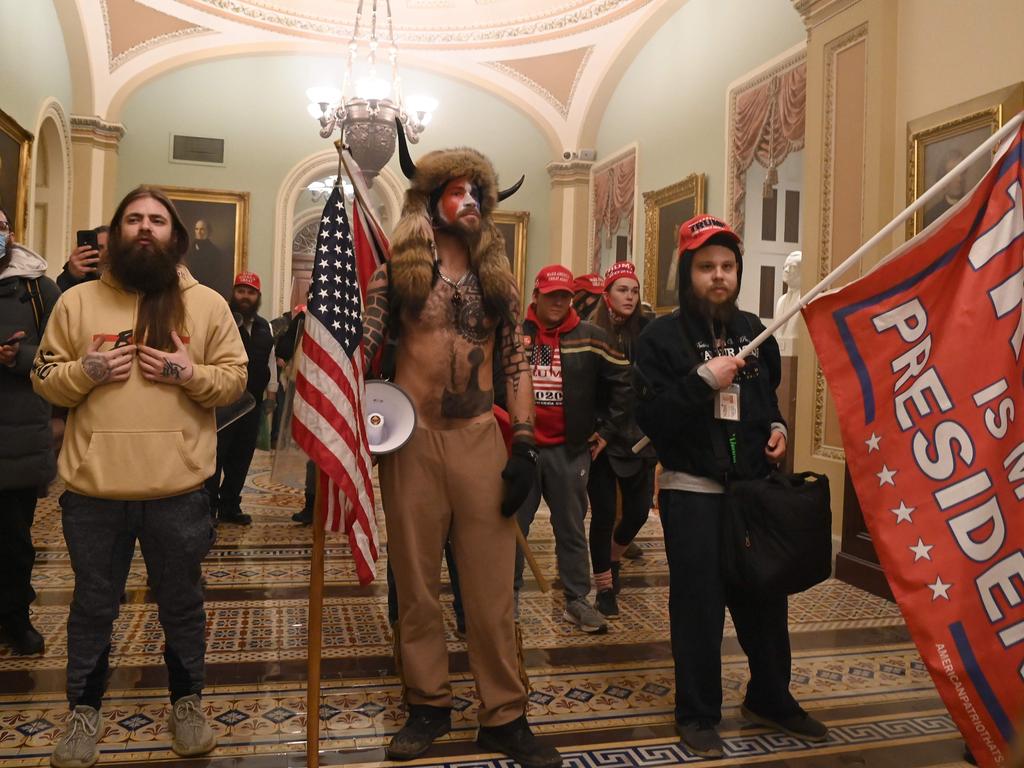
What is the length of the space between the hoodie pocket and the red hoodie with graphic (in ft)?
6.64

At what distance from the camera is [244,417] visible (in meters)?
6.23

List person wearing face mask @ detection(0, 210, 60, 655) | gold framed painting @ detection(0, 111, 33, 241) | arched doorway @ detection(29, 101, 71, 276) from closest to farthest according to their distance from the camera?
person wearing face mask @ detection(0, 210, 60, 655) → gold framed painting @ detection(0, 111, 33, 241) → arched doorway @ detection(29, 101, 71, 276)

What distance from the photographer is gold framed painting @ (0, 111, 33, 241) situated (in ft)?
25.4

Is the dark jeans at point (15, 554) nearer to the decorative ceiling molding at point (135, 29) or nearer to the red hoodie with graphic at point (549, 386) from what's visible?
the red hoodie with graphic at point (549, 386)

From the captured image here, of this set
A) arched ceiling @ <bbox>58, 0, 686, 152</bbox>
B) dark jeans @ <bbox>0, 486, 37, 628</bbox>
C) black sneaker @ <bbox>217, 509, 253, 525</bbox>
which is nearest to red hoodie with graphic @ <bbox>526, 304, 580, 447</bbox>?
dark jeans @ <bbox>0, 486, 37, 628</bbox>

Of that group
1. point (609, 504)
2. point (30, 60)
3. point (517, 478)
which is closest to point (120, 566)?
point (517, 478)

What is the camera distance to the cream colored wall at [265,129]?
11.6m

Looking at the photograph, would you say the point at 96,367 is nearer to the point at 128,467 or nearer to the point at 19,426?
the point at 128,467

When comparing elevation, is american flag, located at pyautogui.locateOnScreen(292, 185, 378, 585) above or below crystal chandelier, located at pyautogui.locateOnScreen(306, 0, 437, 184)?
below

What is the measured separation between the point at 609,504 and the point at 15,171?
7.19 metres

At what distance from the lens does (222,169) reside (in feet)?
38.6

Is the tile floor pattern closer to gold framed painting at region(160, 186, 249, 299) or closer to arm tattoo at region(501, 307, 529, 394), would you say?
arm tattoo at region(501, 307, 529, 394)

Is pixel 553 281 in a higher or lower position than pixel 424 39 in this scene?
lower

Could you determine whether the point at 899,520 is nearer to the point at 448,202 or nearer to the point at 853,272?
the point at 448,202
